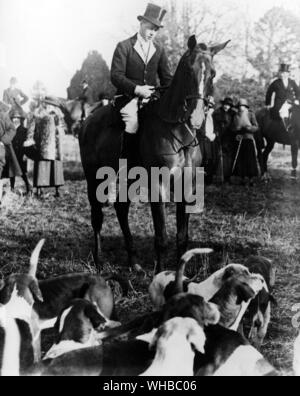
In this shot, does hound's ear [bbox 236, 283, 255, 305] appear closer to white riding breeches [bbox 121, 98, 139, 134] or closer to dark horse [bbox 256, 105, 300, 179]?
white riding breeches [bbox 121, 98, 139, 134]

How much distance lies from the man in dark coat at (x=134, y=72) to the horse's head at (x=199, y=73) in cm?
64

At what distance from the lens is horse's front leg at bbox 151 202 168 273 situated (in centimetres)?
537

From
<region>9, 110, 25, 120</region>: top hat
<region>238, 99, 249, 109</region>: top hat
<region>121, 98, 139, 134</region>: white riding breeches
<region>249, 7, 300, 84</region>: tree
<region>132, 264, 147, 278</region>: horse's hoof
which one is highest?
<region>249, 7, 300, 84</region>: tree

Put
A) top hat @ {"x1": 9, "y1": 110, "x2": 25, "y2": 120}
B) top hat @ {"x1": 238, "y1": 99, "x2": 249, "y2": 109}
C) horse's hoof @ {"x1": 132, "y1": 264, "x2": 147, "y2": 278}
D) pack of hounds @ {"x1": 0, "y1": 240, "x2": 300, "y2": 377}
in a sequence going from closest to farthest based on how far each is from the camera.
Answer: pack of hounds @ {"x1": 0, "y1": 240, "x2": 300, "y2": 377} → horse's hoof @ {"x1": 132, "y1": 264, "x2": 147, "y2": 278} → top hat @ {"x1": 9, "y1": 110, "x2": 25, "y2": 120} → top hat @ {"x1": 238, "y1": 99, "x2": 249, "y2": 109}

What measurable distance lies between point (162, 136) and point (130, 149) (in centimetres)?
45

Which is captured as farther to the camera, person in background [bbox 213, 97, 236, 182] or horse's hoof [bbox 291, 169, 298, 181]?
person in background [bbox 213, 97, 236, 182]

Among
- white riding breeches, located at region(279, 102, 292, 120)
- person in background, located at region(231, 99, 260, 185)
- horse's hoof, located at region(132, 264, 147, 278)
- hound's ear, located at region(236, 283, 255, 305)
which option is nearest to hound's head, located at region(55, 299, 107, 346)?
hound's ear, located at region(236, 283, 255, 305)

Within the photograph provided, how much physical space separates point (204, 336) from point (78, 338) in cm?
83

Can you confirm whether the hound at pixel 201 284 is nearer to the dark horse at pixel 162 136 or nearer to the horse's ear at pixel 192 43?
the dark horse at pixel 162 136

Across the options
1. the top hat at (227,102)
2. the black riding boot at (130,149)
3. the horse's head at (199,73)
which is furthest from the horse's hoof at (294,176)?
the horse's head at (199,73)

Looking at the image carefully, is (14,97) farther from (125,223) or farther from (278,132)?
(278,132)

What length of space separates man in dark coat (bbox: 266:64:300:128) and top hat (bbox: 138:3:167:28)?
7.37 feet
